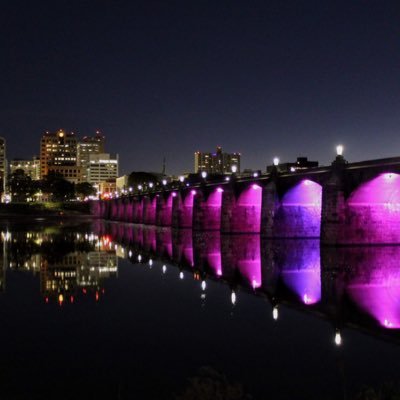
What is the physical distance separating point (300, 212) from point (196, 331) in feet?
130

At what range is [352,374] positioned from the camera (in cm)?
1012

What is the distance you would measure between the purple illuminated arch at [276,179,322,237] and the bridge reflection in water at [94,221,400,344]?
8.51 meters

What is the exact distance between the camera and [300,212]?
52125 millimetres

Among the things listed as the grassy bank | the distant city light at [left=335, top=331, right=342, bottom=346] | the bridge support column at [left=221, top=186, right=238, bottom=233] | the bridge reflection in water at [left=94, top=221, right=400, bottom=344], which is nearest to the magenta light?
the bridge reflection in water at [left=94, top=221, right=400, bottom=344]

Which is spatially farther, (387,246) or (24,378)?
(387,246)

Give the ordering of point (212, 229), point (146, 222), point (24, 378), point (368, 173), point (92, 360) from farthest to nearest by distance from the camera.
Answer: point (146, 222) < point (212, 229) < point (368, 173) < point (92, 360) < point (24, 378)

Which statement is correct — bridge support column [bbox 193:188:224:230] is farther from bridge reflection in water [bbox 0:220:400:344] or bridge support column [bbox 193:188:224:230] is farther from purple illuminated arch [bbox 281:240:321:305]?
purple illuminated arch [bbox 281:240:321:305]

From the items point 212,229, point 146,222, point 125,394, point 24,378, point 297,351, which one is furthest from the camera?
point 146,222

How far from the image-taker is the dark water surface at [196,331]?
31.6 feet

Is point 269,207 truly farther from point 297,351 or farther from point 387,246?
point 297,351

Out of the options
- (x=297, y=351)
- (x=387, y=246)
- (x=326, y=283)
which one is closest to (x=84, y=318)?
(x=297, y=351)

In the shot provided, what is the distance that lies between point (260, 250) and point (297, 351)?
88.6ft

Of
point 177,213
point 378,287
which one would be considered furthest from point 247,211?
point 378,287

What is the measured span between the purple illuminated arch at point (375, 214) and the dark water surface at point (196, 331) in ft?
46.7
